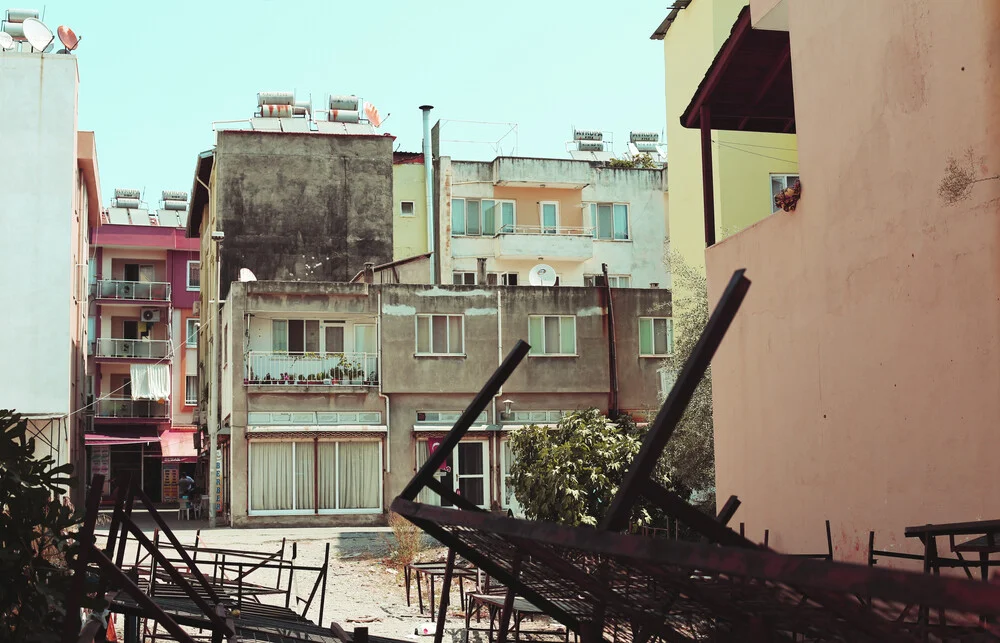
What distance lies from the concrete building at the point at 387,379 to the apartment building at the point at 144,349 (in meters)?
17.1

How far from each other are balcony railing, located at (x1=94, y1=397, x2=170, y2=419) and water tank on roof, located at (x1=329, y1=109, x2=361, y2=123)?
15.6 meters

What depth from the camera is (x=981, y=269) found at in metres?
8.93

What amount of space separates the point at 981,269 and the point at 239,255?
34434 millimetres

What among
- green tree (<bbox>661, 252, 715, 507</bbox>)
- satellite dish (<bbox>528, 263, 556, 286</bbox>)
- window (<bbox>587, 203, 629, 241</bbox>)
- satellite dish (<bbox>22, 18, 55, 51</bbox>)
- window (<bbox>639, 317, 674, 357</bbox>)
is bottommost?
green tree (<bbox>661, 252, 715, 507</bbox>)

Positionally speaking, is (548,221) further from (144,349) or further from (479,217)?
(144,349)

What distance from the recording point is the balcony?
145 ft

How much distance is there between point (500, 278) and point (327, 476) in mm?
12693

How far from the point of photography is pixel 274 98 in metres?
46.6

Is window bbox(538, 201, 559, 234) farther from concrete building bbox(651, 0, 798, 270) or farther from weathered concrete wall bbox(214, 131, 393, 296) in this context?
concrete building bbox(651, 0, 798, 270)

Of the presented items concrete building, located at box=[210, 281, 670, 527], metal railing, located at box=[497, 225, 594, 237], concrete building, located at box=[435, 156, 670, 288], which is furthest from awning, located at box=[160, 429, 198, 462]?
metal railing, located at box=[497, 225, 594, 237]

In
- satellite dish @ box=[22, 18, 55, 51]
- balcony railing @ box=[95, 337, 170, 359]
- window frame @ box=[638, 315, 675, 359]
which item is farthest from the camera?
balcony railing @ box=[95, 337, 170, 359]

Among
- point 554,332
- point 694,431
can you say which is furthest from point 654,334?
point 694,431

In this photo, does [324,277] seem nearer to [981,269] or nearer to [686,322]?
[686,322]

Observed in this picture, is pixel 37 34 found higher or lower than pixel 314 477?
higher
